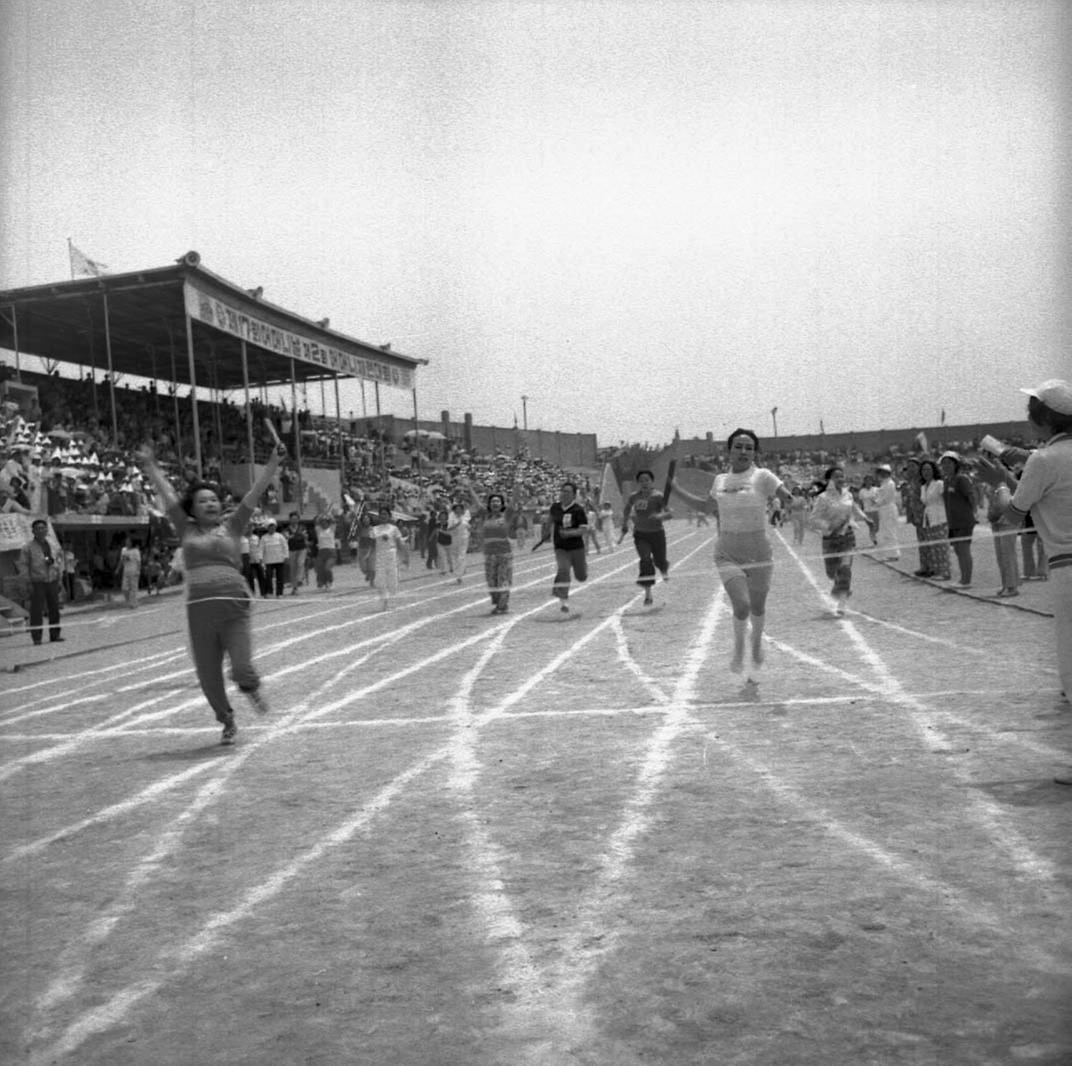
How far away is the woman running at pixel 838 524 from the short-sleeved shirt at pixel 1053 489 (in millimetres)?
7499

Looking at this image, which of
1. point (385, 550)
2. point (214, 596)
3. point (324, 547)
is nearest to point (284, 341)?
point (324, 547)

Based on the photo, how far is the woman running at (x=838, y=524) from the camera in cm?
1245

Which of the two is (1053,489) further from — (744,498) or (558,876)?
(744,498)

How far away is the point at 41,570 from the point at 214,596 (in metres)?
8.04

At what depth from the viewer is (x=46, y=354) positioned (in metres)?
30.3

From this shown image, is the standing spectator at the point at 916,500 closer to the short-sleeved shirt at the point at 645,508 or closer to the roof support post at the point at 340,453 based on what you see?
the short-sleeved shirt at the point at 645,508

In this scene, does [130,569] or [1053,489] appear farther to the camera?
[130,569]

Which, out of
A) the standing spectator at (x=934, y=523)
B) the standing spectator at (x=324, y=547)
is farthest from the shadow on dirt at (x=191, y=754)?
the standing spectator at (x=324, y=547)

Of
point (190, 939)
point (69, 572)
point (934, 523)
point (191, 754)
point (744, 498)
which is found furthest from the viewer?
point (69, 572)

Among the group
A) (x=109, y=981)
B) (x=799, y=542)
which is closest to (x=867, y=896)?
(x=109, y=981)

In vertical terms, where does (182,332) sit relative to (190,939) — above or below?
above

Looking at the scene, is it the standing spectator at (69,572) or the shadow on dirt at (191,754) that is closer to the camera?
the shadow on dirt at (191,754)

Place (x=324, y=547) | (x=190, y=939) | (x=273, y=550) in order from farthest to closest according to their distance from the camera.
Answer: (x=324, y=547)
(x=273, y=550)
(x=190, y=939)

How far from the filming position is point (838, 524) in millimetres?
12625
